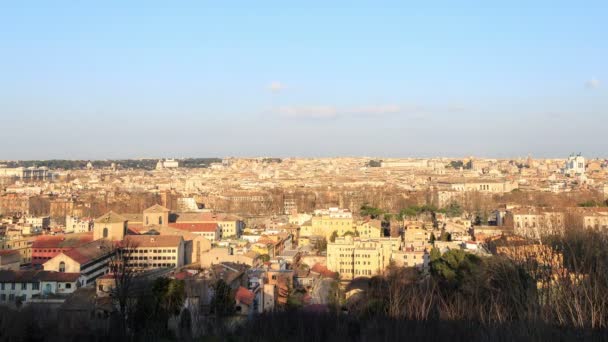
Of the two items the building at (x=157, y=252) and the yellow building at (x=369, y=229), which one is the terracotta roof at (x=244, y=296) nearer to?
the building at (x=157, y=252)

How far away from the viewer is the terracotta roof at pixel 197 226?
21109 mm

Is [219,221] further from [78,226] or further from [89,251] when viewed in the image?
[89,251]

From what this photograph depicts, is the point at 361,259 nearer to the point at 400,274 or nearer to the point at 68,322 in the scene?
the point at 400,274

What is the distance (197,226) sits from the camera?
21.3m

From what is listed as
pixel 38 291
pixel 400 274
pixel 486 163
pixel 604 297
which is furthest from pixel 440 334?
pixel 486 163

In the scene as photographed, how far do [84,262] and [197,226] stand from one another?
725 cm

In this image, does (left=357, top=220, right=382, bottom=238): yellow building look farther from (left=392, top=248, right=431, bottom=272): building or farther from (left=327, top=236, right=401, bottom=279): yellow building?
(left=392, top=248, right=431, bottom=272): building

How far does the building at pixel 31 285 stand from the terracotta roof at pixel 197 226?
809cm

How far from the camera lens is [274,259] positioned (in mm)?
16812

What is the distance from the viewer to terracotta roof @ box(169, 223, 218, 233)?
21.1 m

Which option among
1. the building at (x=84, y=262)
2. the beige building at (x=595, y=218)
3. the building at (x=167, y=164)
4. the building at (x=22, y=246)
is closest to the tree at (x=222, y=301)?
the building at (x=84, y=262)

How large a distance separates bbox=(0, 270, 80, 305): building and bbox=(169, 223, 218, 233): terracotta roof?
8092 millimetres

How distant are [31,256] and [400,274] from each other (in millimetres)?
9951

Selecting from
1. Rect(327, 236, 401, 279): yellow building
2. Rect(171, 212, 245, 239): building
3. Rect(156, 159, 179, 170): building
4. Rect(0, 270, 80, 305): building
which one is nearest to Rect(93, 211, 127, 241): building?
Rect(171, 212, 245, 239): building
